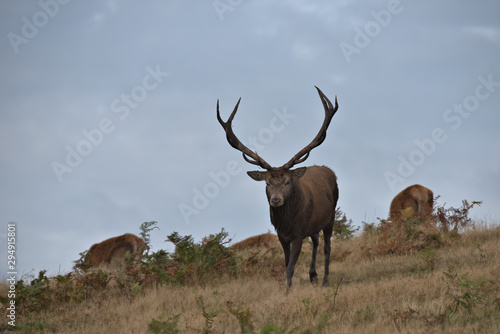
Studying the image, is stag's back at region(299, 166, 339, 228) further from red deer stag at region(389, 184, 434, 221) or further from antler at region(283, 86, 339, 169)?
red deer stag at region(389, 184, 434, 221)

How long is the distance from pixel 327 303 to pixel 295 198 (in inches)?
102

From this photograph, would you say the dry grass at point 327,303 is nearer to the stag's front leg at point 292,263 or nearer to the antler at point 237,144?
the stag's front leg at point 292,263

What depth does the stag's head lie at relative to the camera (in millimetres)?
8462

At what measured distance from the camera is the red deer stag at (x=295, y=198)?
855 centimetres

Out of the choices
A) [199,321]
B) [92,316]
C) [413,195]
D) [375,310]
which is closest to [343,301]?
[375,310]

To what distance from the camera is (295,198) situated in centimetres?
889

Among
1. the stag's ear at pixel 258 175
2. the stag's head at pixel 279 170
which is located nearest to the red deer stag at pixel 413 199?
the stag's head at pixel 279 170

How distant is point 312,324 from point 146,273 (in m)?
4.76

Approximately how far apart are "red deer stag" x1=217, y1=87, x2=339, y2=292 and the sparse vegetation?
0.84m

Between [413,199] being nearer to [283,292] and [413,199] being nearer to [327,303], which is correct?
[283,292]

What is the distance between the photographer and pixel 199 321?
6.33 m

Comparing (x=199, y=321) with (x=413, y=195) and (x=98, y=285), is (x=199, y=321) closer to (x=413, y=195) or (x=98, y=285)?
(x=98, y=285)

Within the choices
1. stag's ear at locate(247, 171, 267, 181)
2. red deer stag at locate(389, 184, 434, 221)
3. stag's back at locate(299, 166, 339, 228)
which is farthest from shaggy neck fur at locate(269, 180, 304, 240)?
red deer stag at locate(389, 184, 434, 221)

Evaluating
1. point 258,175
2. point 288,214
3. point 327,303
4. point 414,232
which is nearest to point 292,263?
point 288,214
